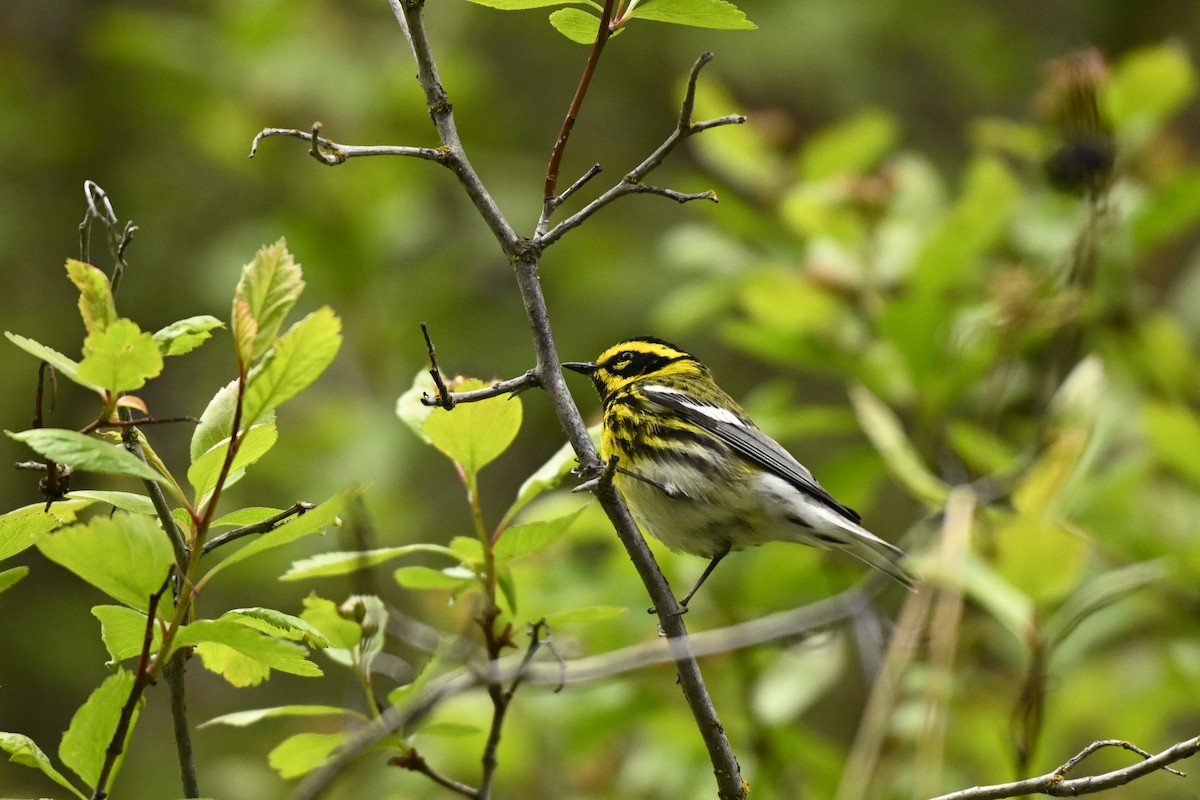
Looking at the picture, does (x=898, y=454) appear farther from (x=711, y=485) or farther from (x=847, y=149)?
(x=847, y=149)

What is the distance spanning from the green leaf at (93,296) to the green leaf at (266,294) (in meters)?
0.17

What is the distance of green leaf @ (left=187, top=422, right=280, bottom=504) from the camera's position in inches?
59.8

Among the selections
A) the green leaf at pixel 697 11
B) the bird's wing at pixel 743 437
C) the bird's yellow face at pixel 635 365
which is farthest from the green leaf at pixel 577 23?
the bird's yellow face at pixel 635 365

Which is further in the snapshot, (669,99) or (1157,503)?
(669,99)

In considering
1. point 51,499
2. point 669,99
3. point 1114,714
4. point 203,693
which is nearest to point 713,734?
point 51,499

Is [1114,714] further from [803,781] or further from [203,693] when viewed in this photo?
[203,693]

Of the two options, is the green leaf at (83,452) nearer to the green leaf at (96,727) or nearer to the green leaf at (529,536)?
the green leaf at (96,727)

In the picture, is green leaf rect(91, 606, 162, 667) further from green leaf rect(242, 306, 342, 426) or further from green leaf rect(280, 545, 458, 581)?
green leaf rect(242, 306, 342, 426)

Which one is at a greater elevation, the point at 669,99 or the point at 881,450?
the point at 669,99

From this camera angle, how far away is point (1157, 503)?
397 cm

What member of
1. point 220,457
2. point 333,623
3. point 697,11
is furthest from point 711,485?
point 220,457

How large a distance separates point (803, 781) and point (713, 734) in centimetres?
199

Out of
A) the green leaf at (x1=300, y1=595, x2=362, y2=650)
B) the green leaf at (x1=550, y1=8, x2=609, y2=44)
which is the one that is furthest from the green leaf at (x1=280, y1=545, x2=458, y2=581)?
the green leaf at (x1=550, y1=8, x2=609, y2=44)

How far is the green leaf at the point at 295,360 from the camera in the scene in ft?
4.66
